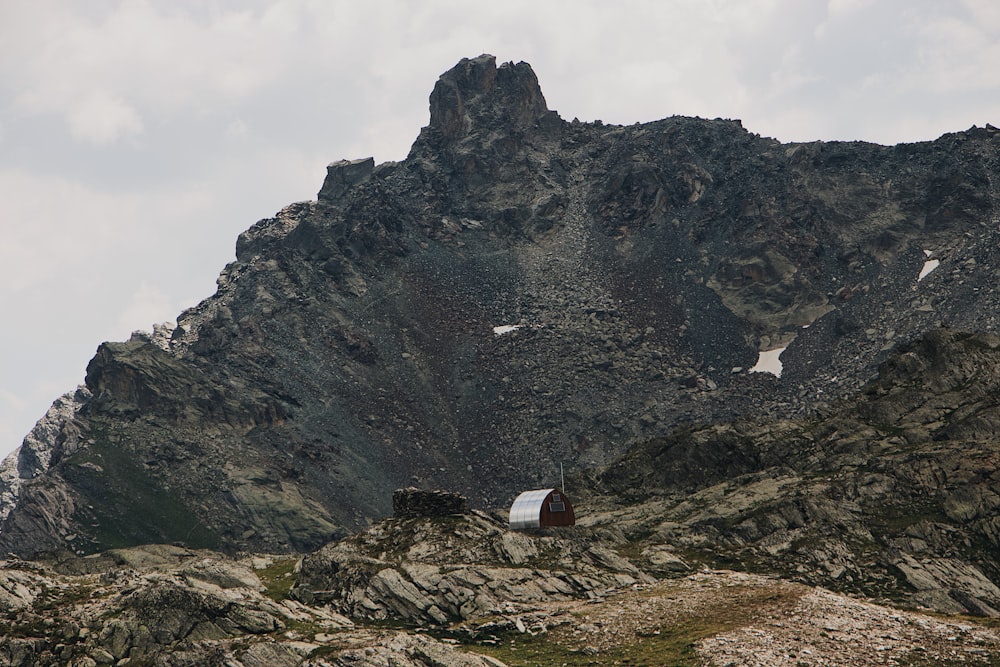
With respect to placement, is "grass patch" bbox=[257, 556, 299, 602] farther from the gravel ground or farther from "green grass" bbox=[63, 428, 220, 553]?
"green grass" bbox=[63, 428, 220, 553]

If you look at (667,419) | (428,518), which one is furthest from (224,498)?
(428,518)

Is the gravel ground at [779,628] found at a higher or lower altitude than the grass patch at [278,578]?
lower

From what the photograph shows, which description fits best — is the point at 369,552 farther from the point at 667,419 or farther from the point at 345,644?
the point at 667,419

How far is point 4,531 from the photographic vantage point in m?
168

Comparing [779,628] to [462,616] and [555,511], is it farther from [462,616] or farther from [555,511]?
[555,511]

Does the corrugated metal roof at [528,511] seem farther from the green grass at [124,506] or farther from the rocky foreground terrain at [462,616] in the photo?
the green grass at [124,506]

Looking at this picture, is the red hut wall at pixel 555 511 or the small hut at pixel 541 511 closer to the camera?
the small hut at pixel 541 511

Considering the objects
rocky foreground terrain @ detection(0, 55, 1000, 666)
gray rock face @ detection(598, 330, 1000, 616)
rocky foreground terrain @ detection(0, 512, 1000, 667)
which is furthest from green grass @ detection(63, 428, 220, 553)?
rocky foreground terrain @ detection(0, 512, 1000, 667)

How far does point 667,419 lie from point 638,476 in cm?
7199

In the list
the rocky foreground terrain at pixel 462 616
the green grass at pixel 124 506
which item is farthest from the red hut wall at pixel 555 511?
the green grass at pixel 124 506

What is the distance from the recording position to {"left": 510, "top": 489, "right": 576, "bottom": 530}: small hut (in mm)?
85062

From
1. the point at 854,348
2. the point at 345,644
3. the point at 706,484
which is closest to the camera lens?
the point at 345,644

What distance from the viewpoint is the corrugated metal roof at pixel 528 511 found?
279 ft

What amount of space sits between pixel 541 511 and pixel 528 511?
1273 mm
